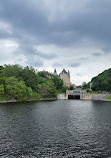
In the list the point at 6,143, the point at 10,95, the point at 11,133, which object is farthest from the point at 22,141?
the point at 10,95

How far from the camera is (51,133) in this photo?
84.3 ft

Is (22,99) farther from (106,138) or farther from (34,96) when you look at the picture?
(106,138)

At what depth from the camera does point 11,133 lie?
25.0 meters

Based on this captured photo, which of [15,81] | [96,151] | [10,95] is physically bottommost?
[96,151]

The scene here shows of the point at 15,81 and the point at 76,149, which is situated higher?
the point at 15,81

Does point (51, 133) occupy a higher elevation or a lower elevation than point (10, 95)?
lower

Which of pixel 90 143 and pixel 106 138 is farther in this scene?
pixel 106 138

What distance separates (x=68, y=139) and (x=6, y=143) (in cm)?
937

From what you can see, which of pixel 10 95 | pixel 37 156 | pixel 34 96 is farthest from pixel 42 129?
pixel 34 96

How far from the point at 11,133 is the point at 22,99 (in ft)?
218

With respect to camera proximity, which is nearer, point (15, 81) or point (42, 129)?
point (42, 129)

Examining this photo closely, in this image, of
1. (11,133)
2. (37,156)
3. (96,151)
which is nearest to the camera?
(37,156)

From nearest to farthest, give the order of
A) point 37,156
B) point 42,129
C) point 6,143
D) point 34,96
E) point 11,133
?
point 37,156
point 6,143
point 11,133
point 42,129
point 34,96

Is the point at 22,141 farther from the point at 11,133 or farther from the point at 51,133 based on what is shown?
the point at 51,133
